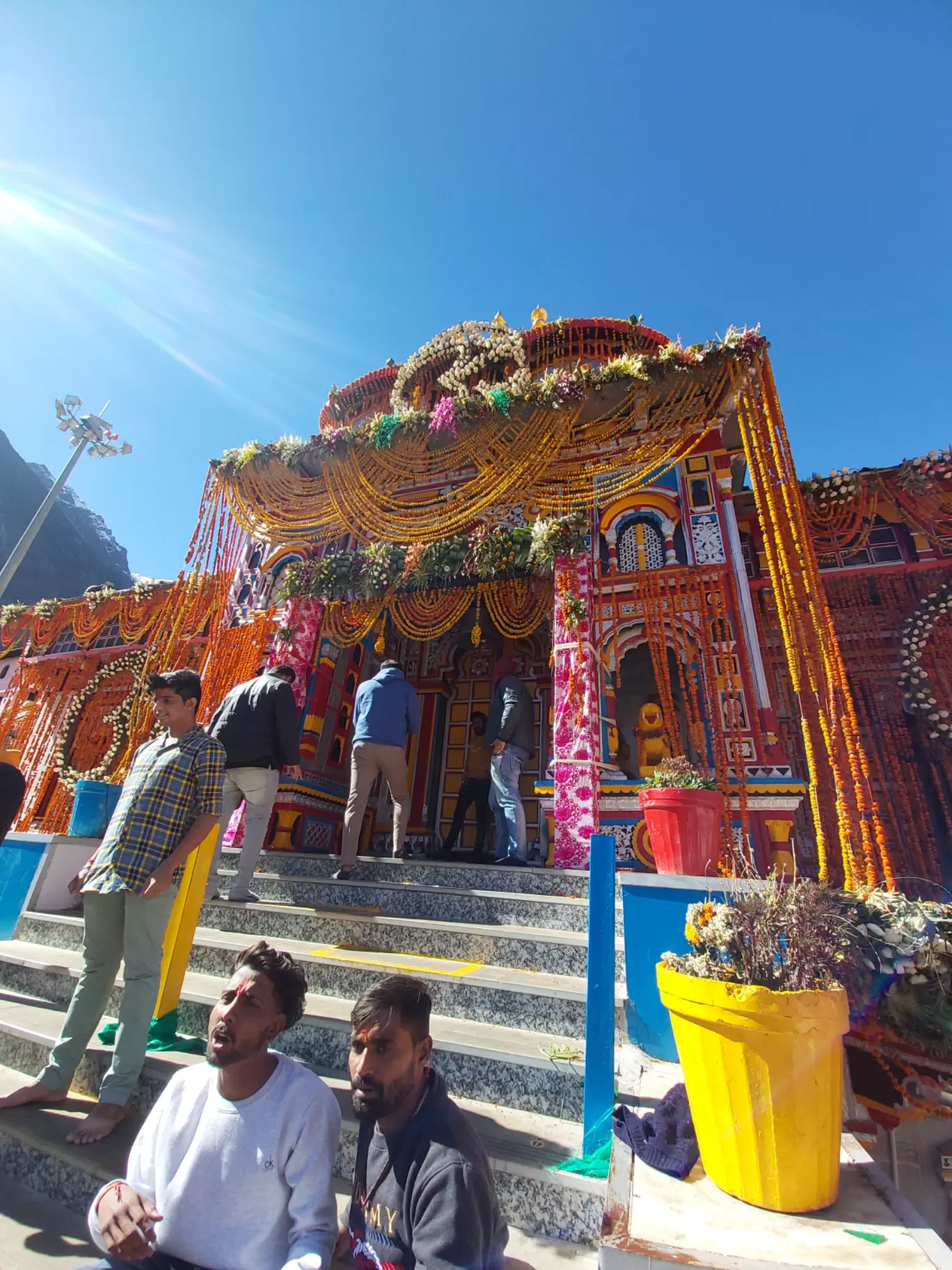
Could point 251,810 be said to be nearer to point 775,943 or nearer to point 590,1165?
point 590,1165

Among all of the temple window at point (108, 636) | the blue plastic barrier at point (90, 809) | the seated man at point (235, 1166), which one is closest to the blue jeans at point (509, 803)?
the blue plastic barrier at point (90, 809)

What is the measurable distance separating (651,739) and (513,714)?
6.92 ft

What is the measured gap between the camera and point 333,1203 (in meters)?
1.46

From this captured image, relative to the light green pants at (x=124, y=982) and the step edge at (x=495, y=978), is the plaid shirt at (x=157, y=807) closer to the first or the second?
the light green pants at (x=124, y=982)

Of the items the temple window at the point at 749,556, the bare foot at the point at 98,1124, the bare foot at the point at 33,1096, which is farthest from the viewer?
the temple window at the point at 749,556

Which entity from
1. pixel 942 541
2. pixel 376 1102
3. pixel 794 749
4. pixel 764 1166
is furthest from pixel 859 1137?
pixel 942 541

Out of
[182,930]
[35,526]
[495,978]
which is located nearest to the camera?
[495,978]

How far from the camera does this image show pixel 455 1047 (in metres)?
2.63

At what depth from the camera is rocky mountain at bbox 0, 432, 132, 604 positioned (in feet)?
124

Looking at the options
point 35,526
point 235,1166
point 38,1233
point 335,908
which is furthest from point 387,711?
point 35,526

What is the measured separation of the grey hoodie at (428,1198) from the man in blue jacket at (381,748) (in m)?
3.61

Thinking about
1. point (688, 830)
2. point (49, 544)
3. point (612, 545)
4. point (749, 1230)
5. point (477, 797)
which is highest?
point (49, 544)

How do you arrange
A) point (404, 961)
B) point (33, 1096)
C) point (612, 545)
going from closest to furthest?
point (33, 1096)
point (404, 961)
point (612, 545)

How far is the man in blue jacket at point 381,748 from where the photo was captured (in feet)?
16.9
